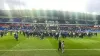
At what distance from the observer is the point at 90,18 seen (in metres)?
114

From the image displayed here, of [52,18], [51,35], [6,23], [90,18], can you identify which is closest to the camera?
[51,35]

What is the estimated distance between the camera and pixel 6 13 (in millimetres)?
111062

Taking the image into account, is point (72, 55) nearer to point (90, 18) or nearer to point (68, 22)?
point (68, 22)

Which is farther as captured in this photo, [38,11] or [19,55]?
[38,11]

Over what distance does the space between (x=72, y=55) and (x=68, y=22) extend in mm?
80670

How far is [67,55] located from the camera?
76.4ft

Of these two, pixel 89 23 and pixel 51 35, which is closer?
pixel 51 35

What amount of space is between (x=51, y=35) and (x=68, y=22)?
53245mm

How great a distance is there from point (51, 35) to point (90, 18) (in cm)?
6713

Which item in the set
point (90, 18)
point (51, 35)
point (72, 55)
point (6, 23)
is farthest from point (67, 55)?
point (90, 18)

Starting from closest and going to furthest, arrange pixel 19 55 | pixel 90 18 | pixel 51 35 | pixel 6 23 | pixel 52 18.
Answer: pixel 19 55 → pixel 51 35 → pixel 6 23 → pixel 52 18 → pixel 90 18

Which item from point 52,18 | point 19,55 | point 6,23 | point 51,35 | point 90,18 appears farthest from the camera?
point 90,18

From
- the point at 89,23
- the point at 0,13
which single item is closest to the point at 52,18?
the point at 89,23

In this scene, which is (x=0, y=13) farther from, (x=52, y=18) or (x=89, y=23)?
(x=89, y=23)
